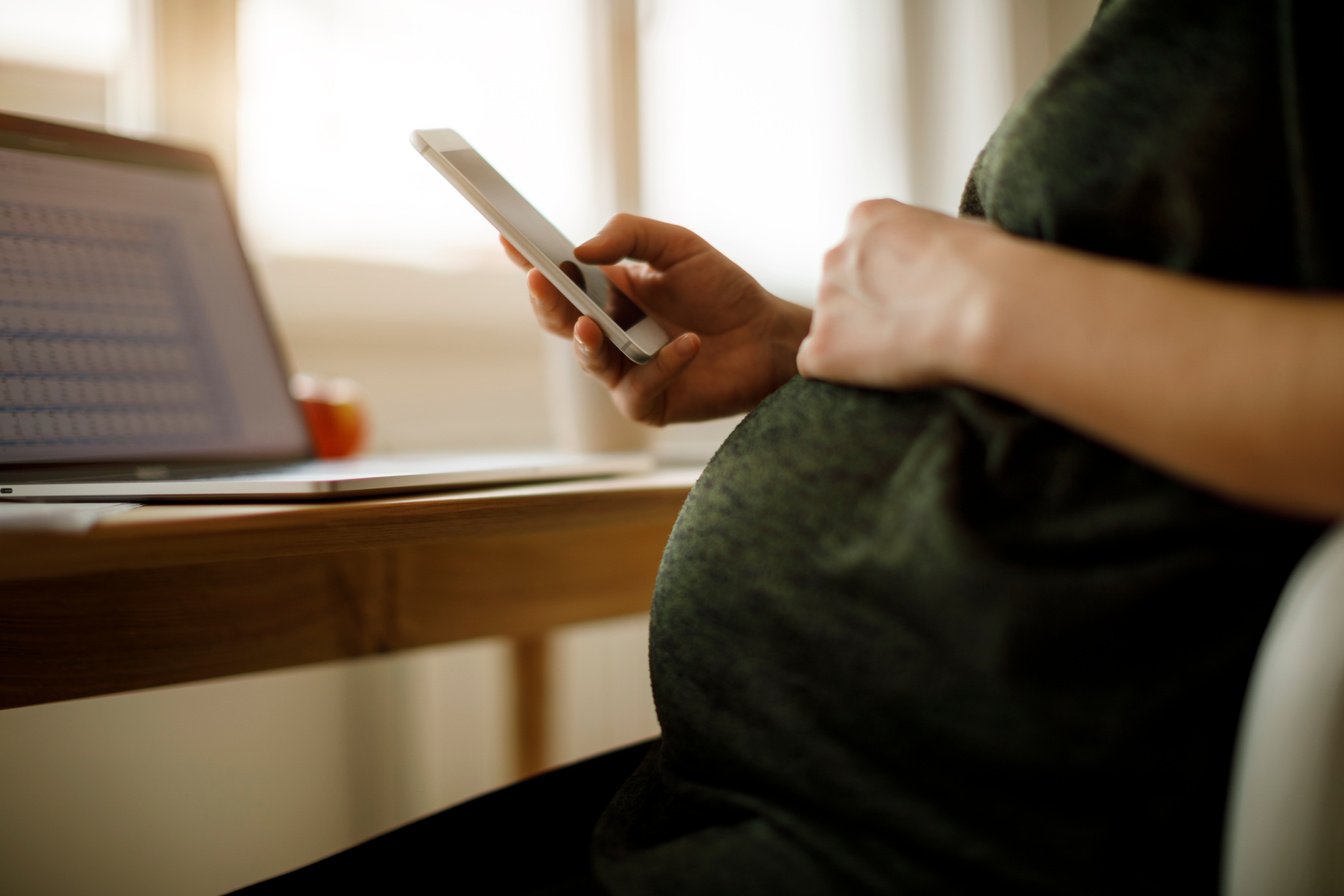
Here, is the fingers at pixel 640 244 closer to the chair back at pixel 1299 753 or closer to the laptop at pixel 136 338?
the laptop at pixel 136 338

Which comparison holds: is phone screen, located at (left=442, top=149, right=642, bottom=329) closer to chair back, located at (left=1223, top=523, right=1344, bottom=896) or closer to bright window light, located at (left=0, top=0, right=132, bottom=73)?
chair back, located at (left=1223, top=523, right=1344, bottom=896)

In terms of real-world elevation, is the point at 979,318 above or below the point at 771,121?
below

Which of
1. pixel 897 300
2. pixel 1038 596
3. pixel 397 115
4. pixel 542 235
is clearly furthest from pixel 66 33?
pixel 1038 596

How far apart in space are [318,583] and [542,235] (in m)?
0.48

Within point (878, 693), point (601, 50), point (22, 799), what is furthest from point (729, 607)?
point (601, 50)

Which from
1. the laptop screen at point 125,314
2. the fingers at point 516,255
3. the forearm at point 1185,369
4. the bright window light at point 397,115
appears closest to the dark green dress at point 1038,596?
the forearm at point 1185,369

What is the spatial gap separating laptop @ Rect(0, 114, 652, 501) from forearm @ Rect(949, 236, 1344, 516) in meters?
0.37

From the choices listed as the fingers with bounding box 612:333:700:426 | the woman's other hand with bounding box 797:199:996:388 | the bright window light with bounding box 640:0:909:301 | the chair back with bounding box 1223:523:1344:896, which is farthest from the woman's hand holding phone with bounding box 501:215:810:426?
the bright window light with bounding box 640:0:909:301

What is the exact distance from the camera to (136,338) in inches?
31.4

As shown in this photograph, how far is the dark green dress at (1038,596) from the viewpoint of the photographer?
33 cm

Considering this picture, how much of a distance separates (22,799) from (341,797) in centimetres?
37

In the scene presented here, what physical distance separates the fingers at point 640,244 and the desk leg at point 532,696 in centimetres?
73

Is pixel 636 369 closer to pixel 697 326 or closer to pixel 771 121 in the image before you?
pixel 697 326

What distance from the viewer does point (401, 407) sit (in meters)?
1.42
